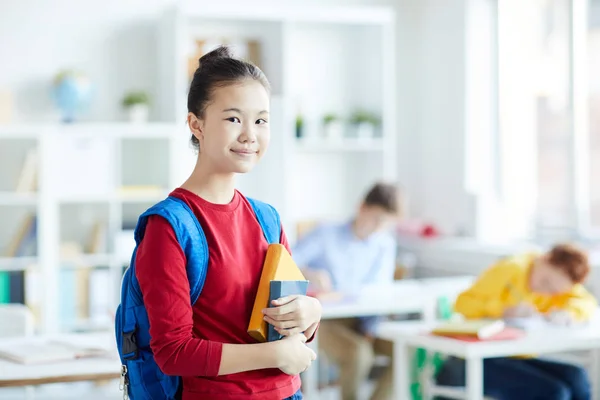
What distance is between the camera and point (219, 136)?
146cm

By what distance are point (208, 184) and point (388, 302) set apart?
8.48 feet

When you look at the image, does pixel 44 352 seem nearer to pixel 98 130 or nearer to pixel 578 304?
pixel 578 304

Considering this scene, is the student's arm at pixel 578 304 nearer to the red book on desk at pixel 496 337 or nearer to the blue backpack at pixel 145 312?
the red book on desk at pixel 496 337

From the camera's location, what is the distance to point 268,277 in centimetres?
148

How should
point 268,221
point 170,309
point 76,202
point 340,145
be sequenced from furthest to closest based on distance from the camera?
point 340,145 < point 76,202 < point 268,221 < point 170,309

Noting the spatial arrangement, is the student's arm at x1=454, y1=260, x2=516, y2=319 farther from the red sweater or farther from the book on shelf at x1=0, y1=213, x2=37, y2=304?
the book on shelf at x1=0, y1=213, x2=37, y2=304

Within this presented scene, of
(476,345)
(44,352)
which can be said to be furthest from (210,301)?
(476,345)

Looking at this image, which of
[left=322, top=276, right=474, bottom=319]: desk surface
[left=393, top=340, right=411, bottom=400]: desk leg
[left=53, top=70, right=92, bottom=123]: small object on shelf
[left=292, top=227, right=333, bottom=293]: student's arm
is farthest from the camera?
[left=53, top=70, right=92, bottom=123]: small object on shelf

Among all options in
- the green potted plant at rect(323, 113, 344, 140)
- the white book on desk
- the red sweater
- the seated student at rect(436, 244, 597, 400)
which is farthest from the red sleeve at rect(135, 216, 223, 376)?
the green potted plant at rect(323, 113, 344, 140)

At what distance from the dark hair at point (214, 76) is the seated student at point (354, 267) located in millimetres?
2708

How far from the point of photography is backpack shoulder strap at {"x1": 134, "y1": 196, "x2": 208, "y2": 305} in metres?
1.41

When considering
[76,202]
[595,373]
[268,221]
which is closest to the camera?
[268,221]

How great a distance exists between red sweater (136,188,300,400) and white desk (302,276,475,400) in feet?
7.47

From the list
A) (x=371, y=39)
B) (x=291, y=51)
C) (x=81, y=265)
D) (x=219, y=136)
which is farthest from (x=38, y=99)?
(x=219, y=136)
